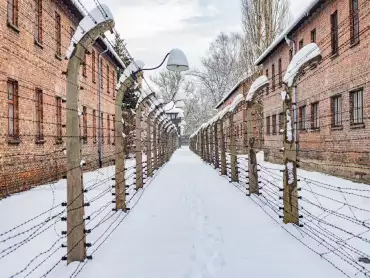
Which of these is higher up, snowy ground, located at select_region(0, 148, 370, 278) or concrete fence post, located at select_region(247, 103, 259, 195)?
concrete fence post, located at select_region(247, 103, 259, 195)

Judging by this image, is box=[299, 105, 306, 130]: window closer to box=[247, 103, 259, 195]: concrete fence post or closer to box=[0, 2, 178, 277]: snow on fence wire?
box=[0, 2, 178, 277]: snow on fence wire

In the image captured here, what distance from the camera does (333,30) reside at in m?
14.6

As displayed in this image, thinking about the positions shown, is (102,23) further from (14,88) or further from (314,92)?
(314,92)

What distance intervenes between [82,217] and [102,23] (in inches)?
87.7

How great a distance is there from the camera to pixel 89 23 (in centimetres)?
455

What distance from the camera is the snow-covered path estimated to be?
418 cm

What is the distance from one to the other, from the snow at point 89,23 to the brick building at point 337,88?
19.4 ft

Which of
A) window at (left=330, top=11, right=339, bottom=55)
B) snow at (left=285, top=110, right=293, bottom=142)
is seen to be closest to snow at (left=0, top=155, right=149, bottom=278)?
snow at (left=285, top=110, right=293, bottom=142)

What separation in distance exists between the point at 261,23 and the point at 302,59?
2453cm

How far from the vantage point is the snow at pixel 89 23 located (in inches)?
175

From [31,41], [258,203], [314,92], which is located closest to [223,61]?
[314,92]

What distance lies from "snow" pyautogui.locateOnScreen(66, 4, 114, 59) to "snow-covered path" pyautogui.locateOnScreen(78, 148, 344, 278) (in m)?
2.43

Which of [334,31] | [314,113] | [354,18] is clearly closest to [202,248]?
[354,18]

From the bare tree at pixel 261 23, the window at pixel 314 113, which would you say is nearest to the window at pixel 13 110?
the window at pixel 314 113
